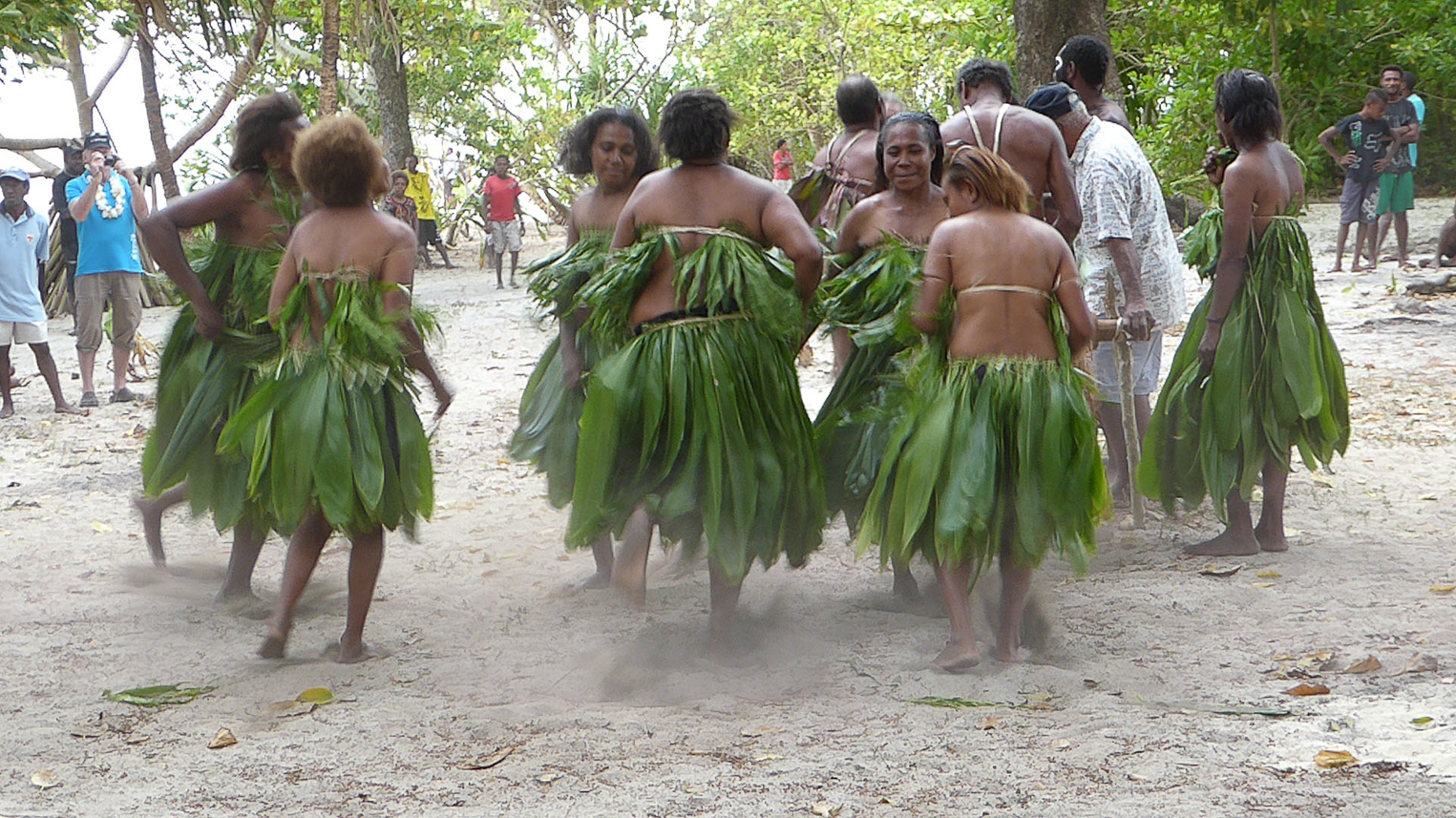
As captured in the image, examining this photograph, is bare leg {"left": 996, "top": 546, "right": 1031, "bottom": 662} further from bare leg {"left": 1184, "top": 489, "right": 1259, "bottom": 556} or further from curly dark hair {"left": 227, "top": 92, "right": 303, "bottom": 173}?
curly dark hair {"left": 227, "top": 92, "right": 303, "bottom": 173}

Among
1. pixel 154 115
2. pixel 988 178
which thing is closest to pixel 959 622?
pixel 988 178

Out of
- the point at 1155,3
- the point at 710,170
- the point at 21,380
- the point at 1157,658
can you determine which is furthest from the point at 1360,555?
the point at 1155,3

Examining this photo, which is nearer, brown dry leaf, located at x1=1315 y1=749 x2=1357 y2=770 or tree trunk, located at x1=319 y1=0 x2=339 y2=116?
brown dry leaf, located at x1=1315 y1=749 x2=1357 y2=770

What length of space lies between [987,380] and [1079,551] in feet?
1.75

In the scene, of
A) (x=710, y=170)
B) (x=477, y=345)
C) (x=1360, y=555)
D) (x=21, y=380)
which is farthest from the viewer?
(x=477, y=345)

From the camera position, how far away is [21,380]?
1045 cm

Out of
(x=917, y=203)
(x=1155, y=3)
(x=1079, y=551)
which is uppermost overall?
A: (x=1155, y=3)

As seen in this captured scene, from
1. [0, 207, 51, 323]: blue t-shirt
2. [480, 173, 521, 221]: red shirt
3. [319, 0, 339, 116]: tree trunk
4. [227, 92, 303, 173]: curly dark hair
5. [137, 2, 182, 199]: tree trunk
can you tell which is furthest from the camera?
[137, 2, 182, 199]: tree trunk

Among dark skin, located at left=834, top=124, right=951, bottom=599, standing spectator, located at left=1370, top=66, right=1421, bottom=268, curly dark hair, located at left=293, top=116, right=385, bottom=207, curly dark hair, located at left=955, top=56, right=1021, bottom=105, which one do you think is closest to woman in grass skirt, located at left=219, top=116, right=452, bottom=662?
curly dark hair, located at left=293, top=116, right=385, bottom=207

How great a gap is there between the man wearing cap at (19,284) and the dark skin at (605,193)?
218 inches

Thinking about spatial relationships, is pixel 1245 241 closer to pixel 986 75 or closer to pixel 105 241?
pixel 986 75

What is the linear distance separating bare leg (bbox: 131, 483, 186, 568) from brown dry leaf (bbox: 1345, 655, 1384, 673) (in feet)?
12.4

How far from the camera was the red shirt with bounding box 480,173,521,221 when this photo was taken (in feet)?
53.1

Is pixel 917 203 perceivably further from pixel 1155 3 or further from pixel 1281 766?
pixel 1155 3
